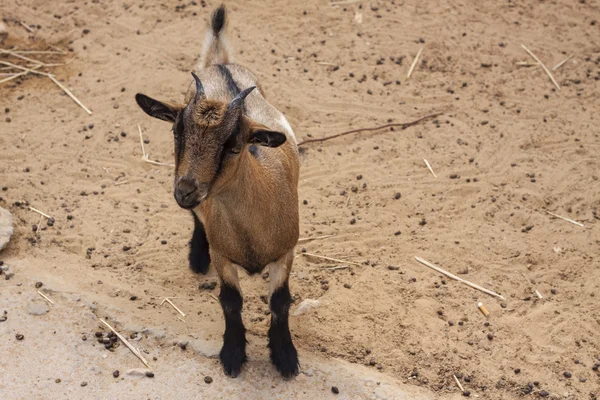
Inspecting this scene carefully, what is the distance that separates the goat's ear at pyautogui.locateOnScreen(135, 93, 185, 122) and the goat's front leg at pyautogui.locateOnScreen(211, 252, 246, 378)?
121 cm

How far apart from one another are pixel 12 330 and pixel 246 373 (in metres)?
1.77

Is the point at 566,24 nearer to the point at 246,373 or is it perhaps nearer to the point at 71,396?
the point at 246,373

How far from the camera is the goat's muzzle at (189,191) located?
4.43 metres


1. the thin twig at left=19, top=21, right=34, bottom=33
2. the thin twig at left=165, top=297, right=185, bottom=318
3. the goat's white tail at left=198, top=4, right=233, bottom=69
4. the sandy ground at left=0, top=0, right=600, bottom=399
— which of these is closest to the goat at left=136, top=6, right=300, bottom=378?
the sandy ground at left=0, top=0, right=600, bottom=399

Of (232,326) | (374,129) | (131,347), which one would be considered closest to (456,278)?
(232,326)

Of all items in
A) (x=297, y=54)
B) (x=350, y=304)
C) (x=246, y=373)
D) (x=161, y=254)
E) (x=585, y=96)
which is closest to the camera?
(x=246, y=373)

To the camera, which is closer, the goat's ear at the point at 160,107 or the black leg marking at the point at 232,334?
the goat's ear at the point at 160,107

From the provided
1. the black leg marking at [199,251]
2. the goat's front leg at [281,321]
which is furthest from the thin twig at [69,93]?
the goat's front leg at [281,321]

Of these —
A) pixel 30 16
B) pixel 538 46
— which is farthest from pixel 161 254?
pixel 538 46

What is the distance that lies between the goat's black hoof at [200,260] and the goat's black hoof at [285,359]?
4.44 feet

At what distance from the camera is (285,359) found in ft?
18.6

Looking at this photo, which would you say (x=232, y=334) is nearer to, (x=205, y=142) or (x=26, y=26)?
(x=205, y=142)

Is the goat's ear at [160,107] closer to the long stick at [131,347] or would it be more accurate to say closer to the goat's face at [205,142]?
the goat's face at [205,142]

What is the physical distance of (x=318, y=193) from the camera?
776 centimetres
